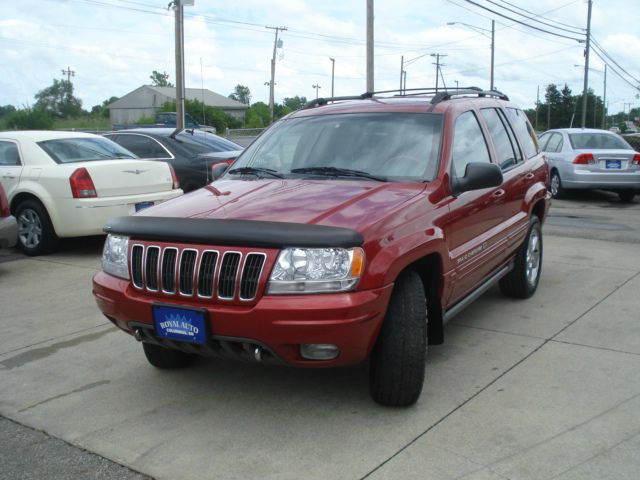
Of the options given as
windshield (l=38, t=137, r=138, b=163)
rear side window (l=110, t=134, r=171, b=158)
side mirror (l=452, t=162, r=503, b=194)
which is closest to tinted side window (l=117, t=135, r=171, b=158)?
rear side window (l=110, t=134, r=171, b=158)

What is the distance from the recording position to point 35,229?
8469 mm

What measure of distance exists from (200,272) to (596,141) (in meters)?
12.5

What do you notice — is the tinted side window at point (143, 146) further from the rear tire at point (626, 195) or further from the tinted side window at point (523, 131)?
the rear tire at point (626, 195)

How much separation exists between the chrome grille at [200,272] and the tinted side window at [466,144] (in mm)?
1672

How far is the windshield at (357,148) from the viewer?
444 centimetres

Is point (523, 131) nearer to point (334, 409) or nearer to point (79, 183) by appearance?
point (334, 409)

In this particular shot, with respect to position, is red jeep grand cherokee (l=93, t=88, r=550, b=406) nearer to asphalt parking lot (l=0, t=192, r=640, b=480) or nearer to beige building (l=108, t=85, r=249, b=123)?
asphalt parking lot (l=0, t=192, r=640, b=480)

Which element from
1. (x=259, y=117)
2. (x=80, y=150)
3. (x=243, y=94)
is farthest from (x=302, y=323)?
(x=243, y=94)

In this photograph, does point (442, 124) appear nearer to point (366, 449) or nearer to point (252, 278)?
point (252, 278)

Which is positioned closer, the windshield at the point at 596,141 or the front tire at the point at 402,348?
the front tire at the point at 402,348

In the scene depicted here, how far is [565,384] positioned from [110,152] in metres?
6.70

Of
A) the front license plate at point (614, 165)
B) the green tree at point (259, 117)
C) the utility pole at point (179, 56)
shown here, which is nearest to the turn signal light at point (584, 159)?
the front license plate at point (614, 165)

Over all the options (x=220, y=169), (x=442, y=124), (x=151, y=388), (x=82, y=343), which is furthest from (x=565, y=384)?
(x=82, y=343)

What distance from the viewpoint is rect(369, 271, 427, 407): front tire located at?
3.62 m
